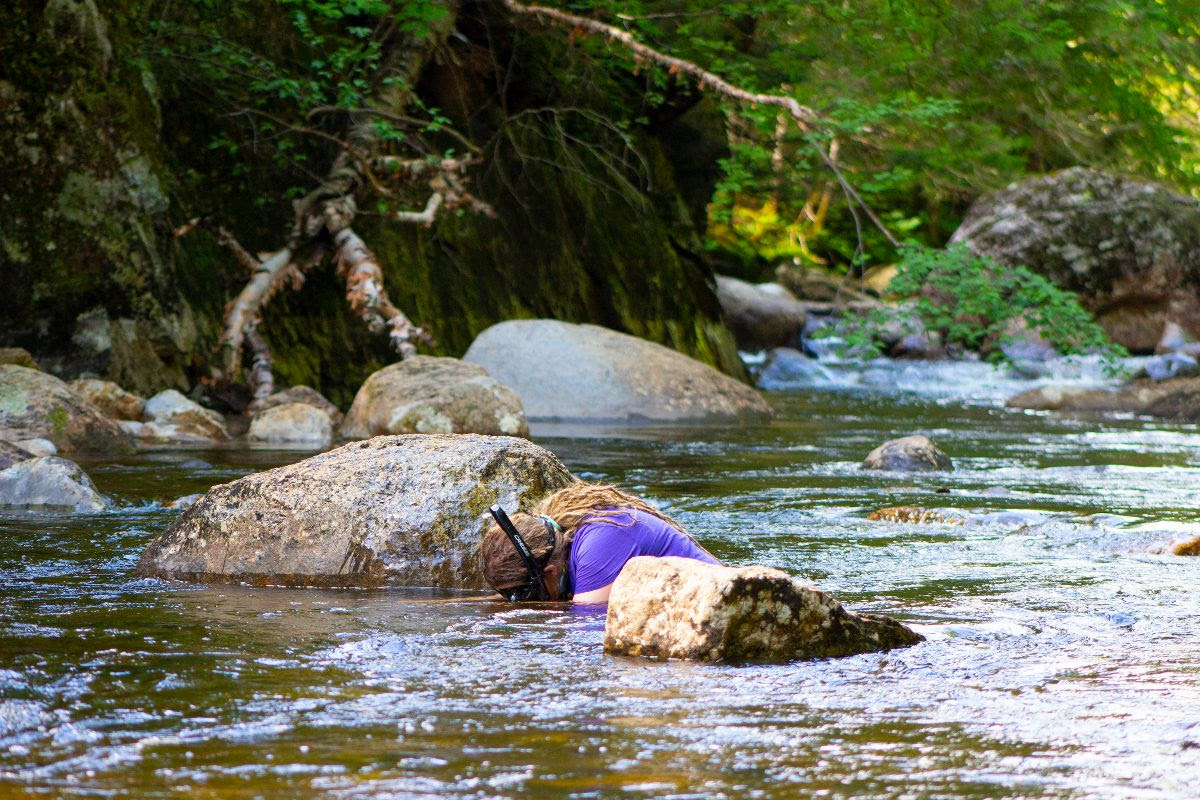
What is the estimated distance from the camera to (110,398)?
1153 centimetres

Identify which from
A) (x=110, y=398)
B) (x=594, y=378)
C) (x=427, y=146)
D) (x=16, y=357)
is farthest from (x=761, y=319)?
(x=16, y=357)

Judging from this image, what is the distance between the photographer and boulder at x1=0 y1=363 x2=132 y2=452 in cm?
1011

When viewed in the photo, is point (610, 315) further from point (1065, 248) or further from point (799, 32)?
point (1065, 248)

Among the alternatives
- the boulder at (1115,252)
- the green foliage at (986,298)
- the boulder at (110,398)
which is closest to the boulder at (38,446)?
the boulder at (110,398)

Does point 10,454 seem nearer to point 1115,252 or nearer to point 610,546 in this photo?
point 610,546

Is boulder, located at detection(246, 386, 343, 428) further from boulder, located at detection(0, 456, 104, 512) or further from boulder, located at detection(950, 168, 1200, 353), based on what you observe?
boulder, located at detection(950, 168, 1200, 353)

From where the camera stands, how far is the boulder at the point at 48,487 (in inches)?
306

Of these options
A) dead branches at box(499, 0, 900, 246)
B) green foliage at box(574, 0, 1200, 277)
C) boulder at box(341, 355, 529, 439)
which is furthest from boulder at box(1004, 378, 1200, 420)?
boulder at box(341, 355, 529, 439)

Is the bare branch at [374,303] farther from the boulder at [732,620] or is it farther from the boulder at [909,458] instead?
the boulder at [732,620]

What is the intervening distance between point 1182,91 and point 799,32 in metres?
12.5

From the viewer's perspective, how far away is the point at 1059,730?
355cm

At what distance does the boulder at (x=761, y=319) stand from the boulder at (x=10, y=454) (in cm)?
1727

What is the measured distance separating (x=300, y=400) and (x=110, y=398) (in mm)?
1846

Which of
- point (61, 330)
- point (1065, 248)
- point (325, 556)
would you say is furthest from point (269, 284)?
point (1065, 248)
